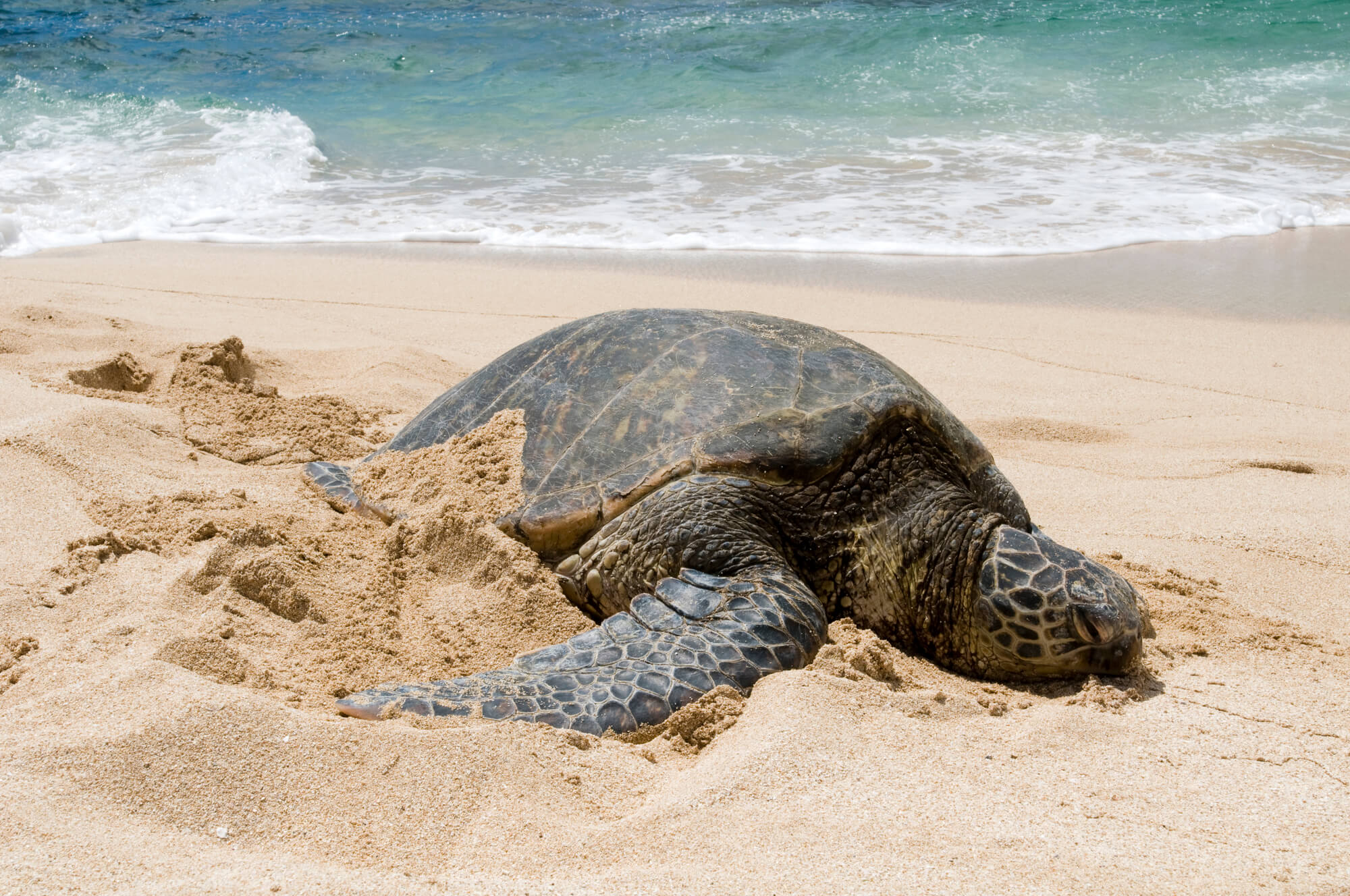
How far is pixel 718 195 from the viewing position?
8672mm

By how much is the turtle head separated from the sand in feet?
0.27

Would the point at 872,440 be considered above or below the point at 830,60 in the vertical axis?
below

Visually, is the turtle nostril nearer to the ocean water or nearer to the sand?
the sand

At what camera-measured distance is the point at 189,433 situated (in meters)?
3.81

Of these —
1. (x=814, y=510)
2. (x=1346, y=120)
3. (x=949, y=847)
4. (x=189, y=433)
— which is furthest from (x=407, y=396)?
(x=1346, y=120)

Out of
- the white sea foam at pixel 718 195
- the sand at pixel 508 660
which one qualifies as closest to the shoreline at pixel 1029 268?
the white sea foam at pixel 718 195

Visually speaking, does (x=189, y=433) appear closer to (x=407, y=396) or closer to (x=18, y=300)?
(x=407, y=396)

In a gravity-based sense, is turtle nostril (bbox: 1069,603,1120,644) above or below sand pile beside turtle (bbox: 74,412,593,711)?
above

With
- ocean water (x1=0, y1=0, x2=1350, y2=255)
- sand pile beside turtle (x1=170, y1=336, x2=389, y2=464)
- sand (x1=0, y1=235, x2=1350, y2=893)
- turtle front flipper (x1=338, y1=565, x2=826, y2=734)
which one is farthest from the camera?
ocean water (x1=0, y1=0, x2=1350, y2=255)

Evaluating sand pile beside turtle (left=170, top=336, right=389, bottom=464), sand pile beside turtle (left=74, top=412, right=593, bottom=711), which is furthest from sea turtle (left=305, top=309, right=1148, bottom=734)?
sand pile beside turtle (left=170, top=336, right=389, bottom=464)

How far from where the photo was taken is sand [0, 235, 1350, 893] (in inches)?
66.1

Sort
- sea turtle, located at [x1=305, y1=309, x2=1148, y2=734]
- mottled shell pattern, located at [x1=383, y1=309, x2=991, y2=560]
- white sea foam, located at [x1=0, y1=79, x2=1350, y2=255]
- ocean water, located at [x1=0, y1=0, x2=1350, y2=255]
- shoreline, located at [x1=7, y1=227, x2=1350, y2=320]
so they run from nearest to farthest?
sea turtle, located at [x1=305, y1=309, x2=1148, y2=734]
mottled shell pattern, located at [x1=383, y1=309, x2=991, y2=560]
shoreline, located at [x1=7, y1=227, x2=1350, y2=320]
white sea foam, located at [x1=0, y1=79, x2=1350, y2=255]
ocean water, located at [x1=0, y1=0, x2=1350, y2=255]

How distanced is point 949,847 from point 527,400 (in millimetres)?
2002

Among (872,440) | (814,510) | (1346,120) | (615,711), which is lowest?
(615,711)
